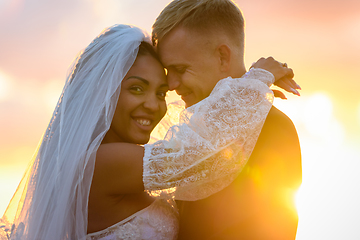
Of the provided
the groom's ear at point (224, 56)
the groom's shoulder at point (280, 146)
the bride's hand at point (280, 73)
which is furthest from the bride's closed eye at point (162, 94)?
the groom's shoulder at point (280, 146)

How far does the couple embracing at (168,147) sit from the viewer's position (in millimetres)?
2412

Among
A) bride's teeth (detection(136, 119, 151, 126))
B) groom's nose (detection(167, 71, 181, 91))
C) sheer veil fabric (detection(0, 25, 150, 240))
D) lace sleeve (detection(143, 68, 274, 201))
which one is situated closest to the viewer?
lace sleeve (detection(143, 68, 274, 201))

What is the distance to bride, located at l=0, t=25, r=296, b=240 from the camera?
2375mm

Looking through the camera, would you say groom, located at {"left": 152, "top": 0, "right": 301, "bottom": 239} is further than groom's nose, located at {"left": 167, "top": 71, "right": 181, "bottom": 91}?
No

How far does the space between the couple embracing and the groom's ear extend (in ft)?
0.03

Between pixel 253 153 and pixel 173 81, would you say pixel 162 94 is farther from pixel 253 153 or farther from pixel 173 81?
pixel 253 153

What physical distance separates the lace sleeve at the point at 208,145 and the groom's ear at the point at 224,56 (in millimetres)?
678

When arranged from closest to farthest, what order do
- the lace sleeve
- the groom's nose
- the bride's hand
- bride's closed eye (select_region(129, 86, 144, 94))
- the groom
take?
the lace sleeve < the groom < the bride's hand < bride's closed eye (select_region(129, 86, 144, 94)) < the groom's nose

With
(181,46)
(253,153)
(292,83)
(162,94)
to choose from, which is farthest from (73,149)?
(292,83)

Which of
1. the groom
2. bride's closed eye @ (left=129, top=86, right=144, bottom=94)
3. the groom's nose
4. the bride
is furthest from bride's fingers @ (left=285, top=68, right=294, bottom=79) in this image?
bride's closed eye @ (left=129, top=86, right=144, bottom=94)

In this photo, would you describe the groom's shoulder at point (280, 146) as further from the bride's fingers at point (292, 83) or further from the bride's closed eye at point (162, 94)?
the bride's closed eye at point (162, 94)

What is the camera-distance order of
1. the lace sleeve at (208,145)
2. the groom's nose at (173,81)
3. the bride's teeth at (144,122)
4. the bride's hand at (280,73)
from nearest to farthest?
the lace sleeve at (208,145) < the bride's hand at (280,73) < the bride's teeth at (144,122) < the groom's nose at (173,81)

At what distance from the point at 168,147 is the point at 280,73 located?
1343 mm

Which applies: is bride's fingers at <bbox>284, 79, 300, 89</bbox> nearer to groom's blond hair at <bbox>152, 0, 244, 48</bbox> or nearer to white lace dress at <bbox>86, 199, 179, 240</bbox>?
groom's blond hair at <bbox>152, 0, 244, 48</bbox>
